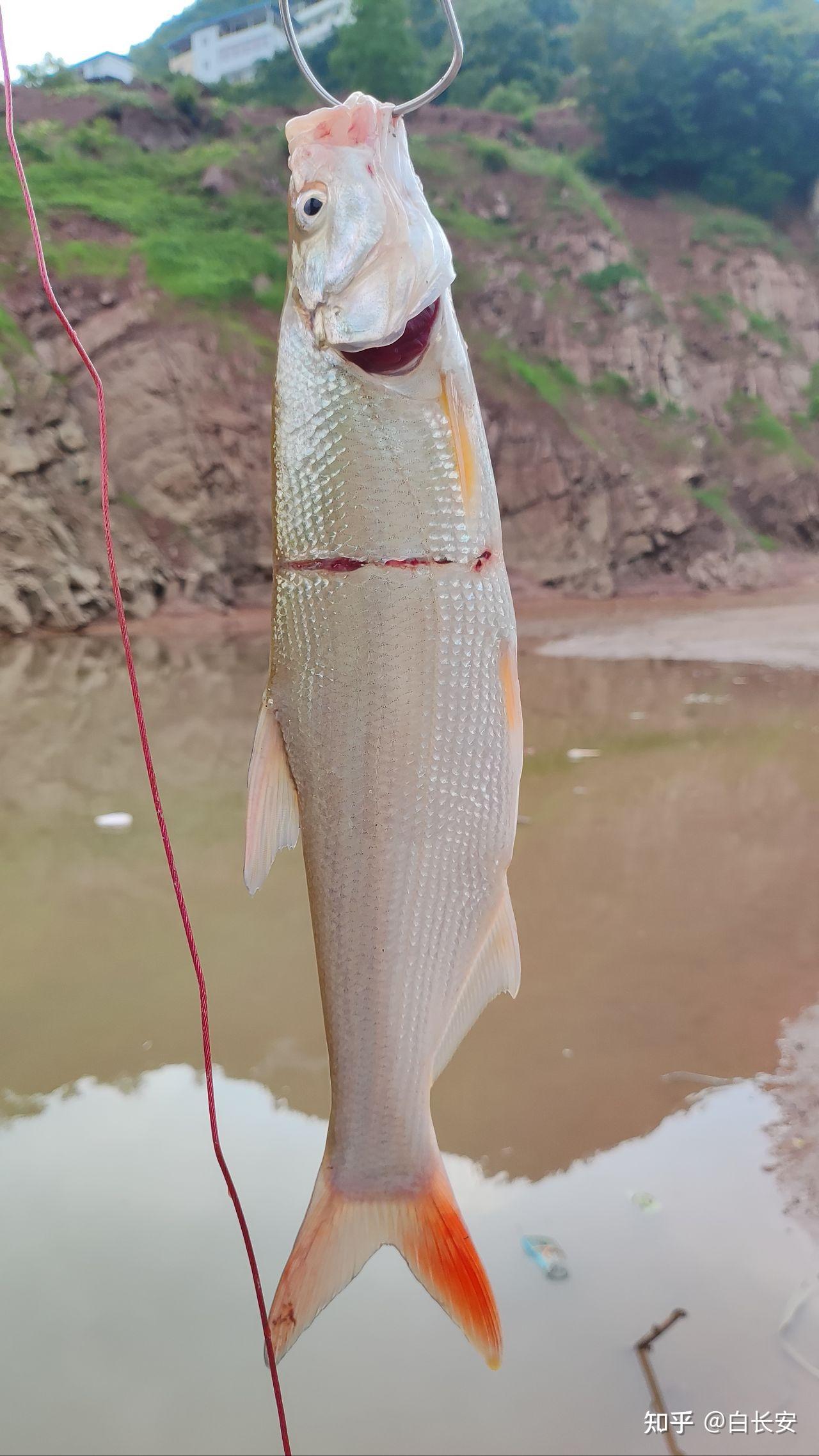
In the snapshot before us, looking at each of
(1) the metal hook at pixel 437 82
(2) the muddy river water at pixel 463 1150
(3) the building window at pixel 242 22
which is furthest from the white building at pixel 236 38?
(1) the metal hook at pixel 437 82

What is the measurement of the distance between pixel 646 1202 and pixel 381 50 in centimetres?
2921

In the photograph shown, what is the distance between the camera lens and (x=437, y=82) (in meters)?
1.36

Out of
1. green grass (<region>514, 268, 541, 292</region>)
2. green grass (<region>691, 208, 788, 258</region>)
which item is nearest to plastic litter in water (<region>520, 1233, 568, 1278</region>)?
green grass (<region>514, 268, 541, 292</region>)

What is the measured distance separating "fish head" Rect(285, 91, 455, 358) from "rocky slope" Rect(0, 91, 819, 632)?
38.7ft

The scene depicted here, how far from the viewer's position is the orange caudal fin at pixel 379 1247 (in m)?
1.25

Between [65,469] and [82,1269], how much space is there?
13031 mm

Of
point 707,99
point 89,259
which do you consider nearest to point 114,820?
point 89,259

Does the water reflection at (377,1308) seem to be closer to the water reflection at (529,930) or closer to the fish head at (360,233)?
the water reflection at (529,930)

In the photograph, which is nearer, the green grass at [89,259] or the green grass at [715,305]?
the green grass at [89,259]

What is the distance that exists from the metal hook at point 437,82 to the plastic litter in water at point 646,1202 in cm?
198

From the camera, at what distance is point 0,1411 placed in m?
1.71

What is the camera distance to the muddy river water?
171cm

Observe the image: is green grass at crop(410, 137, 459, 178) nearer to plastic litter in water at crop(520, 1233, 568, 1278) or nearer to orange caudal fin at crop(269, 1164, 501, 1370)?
plastic litter in water at crop(520, 1233, 568, 1278)

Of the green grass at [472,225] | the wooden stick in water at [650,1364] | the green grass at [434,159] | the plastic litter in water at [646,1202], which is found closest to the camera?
the wooden stick in water at [650,1364]
